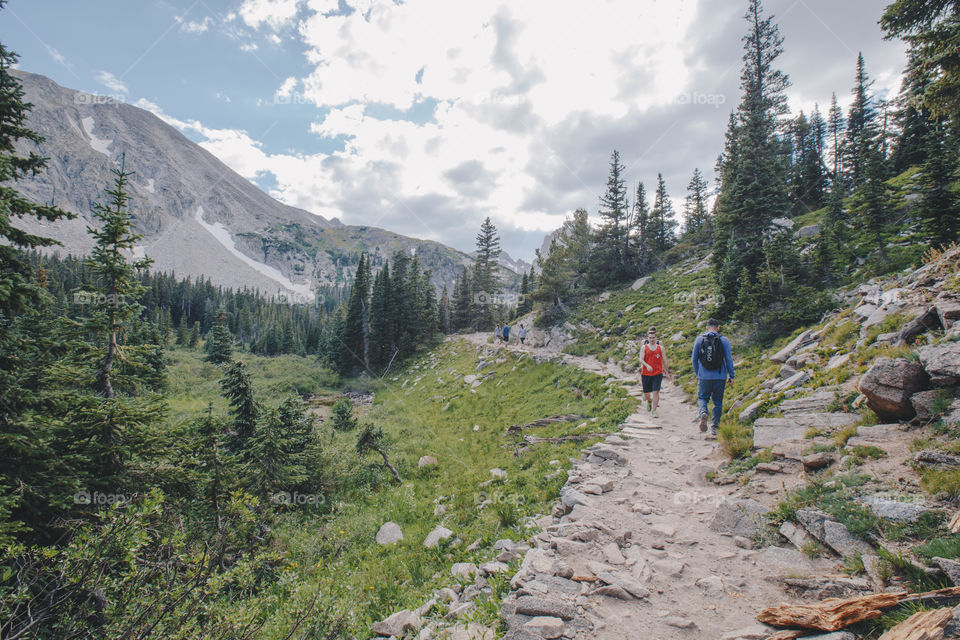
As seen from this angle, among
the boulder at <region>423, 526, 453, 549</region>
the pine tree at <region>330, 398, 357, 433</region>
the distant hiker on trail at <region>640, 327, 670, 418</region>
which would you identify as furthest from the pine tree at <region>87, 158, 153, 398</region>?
the distant hiker on trail at <region>640, 327, 670, 418</region>

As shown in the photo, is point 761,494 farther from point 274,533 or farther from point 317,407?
point 317,407

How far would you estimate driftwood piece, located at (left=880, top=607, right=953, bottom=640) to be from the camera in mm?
2578

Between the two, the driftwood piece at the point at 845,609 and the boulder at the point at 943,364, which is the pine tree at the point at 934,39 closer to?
the boulder at the point at 943,364

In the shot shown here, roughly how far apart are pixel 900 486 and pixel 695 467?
332cm

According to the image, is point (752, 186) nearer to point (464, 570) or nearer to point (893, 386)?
point (893, 386)

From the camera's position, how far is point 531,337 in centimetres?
3500

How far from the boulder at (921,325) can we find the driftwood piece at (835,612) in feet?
22.8

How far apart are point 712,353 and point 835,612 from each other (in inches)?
267

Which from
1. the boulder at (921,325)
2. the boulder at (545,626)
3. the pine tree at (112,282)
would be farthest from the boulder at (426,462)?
the boulder at (921,325)

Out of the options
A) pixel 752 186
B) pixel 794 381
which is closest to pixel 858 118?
pixel 752 186

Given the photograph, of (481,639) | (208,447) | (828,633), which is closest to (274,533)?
(208,447)

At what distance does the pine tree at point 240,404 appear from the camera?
44.4 ft

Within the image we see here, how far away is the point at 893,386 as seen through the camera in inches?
233

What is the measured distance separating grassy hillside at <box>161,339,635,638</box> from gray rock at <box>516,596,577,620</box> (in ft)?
1.47
